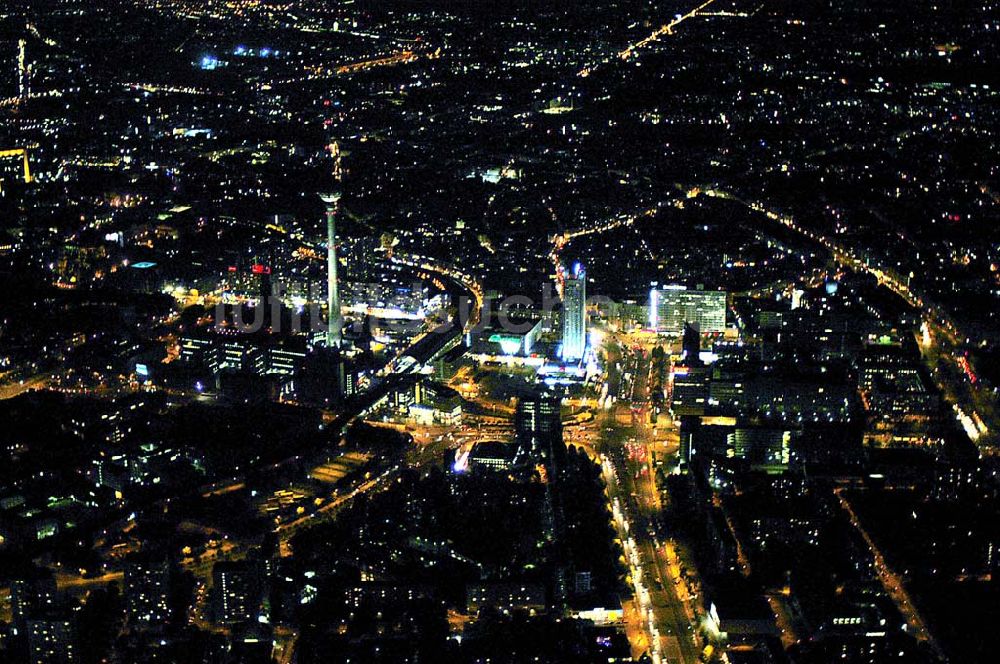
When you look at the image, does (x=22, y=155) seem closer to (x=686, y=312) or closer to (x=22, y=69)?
(x=22, y=69)

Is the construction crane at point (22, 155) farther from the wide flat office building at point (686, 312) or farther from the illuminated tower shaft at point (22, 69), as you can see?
the wide flat office building at point (686, 312)

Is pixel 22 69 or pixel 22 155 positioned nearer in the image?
pixel 22 155

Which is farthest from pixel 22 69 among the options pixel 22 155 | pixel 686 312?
pixel 686 312

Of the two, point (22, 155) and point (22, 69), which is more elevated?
point (22, 69)

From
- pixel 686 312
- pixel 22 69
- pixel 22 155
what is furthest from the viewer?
pixel 22 69

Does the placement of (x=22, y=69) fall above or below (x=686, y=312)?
above

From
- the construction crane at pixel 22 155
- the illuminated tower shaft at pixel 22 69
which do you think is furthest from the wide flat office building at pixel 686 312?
the illuminated tower shaft at pixel 22 69

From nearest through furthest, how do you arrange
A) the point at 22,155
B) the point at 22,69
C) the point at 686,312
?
1. the point at 686,312
2. the point at 22,155
3. the point at 22,69

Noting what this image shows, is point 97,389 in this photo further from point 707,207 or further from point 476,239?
point 707,207

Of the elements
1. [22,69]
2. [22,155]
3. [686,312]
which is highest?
[22,69]
